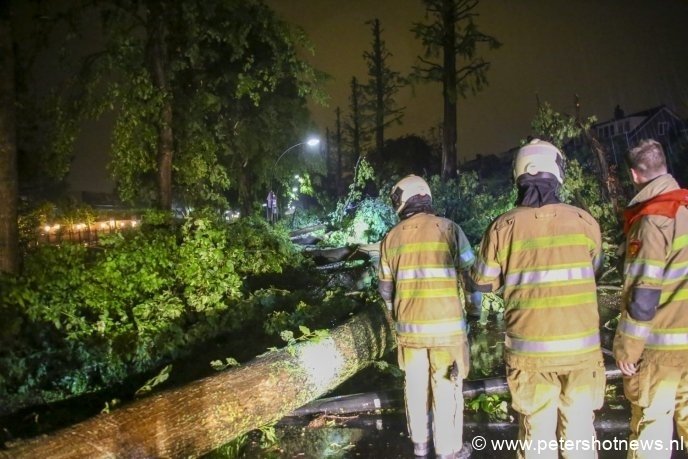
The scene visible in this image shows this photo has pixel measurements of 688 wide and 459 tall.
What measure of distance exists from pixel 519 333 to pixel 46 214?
11.3 metres


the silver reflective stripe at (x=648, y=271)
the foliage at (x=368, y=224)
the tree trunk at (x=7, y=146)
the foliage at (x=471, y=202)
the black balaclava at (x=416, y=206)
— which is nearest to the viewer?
the silver reflective stripe at (x=648, y=271)

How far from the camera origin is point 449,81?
15586 millimetres

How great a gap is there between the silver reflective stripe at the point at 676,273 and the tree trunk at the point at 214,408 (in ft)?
8.79

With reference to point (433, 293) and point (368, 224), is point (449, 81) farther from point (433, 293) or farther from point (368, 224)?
point (433, 293)

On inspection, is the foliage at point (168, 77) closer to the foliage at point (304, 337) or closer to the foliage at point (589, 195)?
the foliage at point (589, 195)

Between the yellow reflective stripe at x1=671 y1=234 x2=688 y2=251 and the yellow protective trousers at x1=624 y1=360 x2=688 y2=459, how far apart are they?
2.06ft

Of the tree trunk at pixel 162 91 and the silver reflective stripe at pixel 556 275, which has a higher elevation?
the tree trunk at pixel 162 91

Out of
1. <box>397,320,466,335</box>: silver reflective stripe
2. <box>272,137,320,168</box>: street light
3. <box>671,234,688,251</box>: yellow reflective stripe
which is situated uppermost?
<box>272,137,320,168</box>: street light

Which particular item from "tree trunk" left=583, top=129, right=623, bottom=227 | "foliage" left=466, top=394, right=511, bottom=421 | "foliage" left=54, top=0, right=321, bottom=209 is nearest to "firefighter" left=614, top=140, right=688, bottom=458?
"foliage" left=466, top=394, right=511, bottom=421

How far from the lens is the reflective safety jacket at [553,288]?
99.2 inches

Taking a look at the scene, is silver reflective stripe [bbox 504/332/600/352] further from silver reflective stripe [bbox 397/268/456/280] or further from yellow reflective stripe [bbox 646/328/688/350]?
silver reflective stripe [bbox 397/268/456/280]

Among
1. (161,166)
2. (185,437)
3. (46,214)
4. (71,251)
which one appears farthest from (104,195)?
(185,437)

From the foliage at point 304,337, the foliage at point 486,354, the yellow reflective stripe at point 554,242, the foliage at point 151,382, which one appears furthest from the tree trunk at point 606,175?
the foliage at point 151,382

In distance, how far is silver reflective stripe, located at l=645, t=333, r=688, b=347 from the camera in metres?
2.53
